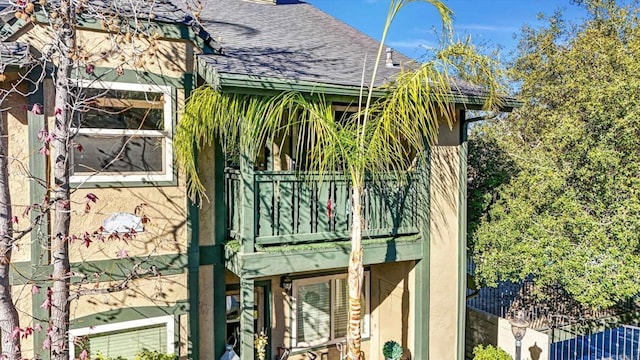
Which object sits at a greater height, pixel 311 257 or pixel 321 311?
pixel 311 257

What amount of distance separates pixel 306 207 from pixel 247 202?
3.45ft

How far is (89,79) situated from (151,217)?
225 centimetres

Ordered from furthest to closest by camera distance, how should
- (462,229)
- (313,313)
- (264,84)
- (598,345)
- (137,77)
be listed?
(598,345) < (313,313) < (462,229) < (137,77) < (264,84)

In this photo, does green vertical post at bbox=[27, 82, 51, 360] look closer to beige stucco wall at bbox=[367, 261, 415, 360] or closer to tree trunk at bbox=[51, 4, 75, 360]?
tree trunk at bbox=[51, 4, 75, 360]

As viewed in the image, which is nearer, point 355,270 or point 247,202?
point 355,270

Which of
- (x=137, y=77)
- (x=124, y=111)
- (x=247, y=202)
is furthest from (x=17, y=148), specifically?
(x=247, y=202)

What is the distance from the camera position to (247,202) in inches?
264

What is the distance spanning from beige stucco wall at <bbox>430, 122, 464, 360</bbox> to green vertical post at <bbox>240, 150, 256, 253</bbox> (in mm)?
3725

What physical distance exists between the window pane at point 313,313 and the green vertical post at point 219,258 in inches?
87.7

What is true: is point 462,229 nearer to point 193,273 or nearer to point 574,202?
point 574,202

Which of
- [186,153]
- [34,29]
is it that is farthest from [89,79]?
[186,153]

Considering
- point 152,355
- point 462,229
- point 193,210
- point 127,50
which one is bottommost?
point 152,355

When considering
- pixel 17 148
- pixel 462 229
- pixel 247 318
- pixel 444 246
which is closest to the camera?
pixel 17 148

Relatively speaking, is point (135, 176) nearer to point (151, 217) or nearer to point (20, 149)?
point (151, 217)
